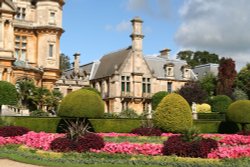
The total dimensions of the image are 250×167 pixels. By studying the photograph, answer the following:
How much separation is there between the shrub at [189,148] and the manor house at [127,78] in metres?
33.2

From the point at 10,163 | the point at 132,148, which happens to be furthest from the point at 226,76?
the point at 10,163

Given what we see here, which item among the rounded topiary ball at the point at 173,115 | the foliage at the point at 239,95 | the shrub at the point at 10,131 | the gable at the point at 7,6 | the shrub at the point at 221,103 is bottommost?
the shrub at the point at 10,131

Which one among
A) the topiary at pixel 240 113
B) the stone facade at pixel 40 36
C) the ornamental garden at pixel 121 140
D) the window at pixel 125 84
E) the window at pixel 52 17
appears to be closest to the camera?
the ornamental garden at pixel 121 140

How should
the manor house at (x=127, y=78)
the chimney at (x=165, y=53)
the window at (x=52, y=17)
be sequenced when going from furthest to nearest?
1. the chimney at (x=165, y=53)
2. the manor house at (x=127, y=78)
3. the window at (x=52, y=17)

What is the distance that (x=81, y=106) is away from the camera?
76.5 ft

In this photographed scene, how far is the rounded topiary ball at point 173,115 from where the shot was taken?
79.7 ft

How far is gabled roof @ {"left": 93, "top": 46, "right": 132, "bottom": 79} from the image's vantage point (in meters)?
51.8

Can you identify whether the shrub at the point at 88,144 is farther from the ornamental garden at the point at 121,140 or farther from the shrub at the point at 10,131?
the shrub at the point at 10,131

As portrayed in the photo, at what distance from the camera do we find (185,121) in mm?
24391

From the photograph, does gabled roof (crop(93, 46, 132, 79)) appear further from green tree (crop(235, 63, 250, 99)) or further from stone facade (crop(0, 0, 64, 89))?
green tree (crop(235, 63, 250, 99))

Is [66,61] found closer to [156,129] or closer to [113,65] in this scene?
[113,65]

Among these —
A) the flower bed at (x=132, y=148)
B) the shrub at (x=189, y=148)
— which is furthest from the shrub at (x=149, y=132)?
the shrub at (x=189, y=148)

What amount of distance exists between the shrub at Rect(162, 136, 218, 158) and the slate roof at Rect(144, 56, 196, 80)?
39224 millimetres

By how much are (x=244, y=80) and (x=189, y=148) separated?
4326 centimetres
